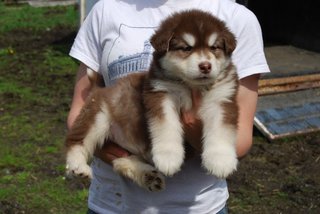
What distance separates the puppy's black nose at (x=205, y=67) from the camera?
2678 millimetres

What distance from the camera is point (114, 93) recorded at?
2.98 metres

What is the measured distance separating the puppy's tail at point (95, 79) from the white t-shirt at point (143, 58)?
0.05 meters

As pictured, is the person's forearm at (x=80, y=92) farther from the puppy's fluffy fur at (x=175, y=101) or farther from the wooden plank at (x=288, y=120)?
the wooden plank at (x=288, y=120)

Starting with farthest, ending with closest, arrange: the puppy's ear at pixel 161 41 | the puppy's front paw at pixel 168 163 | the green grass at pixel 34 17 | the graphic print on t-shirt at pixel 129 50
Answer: the green grass at pixel 34 17 < the graphic print on t-shirt at pixel 129 50 < the puppy's ear at pixel 161 41 < the puppy's front paw at pixel 168 163

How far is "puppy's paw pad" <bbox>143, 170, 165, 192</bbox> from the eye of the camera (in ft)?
8.83

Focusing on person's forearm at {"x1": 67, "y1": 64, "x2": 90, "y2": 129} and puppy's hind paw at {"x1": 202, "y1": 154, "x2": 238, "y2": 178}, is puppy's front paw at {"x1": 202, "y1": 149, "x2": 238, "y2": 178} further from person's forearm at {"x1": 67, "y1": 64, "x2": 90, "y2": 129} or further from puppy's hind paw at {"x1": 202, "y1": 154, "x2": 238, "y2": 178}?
person's forearm at {"x1": 67, "y1": 64, "x2": 90, "y2": 129}

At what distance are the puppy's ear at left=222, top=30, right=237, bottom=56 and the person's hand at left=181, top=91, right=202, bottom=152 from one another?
239 mm

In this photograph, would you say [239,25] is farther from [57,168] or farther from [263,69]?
[57,168]

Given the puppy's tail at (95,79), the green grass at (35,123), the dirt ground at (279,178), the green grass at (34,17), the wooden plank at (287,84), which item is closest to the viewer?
the puppy's tail at (95,79)

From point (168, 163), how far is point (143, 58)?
23.0 inches

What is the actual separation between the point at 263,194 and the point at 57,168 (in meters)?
2.16

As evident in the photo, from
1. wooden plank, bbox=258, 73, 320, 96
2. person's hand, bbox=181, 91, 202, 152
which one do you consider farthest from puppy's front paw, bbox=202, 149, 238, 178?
wooden plank, bbox=258, 73, 320, 96

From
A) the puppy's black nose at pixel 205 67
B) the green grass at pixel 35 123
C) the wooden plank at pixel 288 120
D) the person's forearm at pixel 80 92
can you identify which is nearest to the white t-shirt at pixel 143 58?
the person's forearm at pixel 80 92

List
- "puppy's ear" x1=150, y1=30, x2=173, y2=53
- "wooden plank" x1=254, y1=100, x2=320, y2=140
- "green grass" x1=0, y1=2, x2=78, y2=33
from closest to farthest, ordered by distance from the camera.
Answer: "puppy's ear" x1=150, y1=30, x2=173, y2=53 < "wooden plank" x1=254, y1=100, x2=320, y2=140 < "green grass" x1=0, y1=2, x2=78, y2=33
